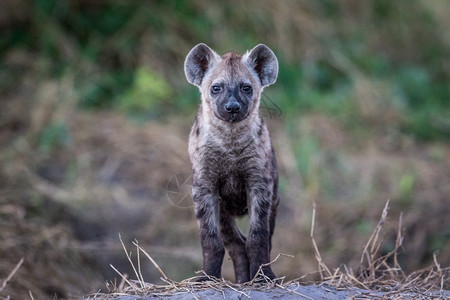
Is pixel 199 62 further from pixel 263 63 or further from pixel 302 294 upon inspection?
pixel 302 294

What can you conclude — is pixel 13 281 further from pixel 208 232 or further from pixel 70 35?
pixel 70 35

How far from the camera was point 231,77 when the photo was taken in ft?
18.5

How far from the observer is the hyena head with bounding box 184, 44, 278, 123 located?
5520 millimetres

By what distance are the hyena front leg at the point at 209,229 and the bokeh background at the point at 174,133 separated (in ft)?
9.95

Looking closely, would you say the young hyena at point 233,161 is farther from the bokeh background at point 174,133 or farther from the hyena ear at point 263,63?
the bokeh background at point 174,133

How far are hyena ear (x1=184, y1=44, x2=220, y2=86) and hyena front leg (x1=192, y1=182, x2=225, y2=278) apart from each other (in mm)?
863

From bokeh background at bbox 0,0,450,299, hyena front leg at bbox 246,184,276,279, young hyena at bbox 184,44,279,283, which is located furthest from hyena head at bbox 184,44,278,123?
bokeh background at bbox 0,0,450,299

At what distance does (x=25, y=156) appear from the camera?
9.87m

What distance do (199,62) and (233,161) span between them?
0.83 m

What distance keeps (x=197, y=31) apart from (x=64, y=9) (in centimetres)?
189

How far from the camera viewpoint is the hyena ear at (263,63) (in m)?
5.82

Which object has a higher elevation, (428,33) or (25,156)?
(428,33)

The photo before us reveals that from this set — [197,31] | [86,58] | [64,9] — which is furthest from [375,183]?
[64,9]

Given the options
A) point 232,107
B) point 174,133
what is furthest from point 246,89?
point 174,133
